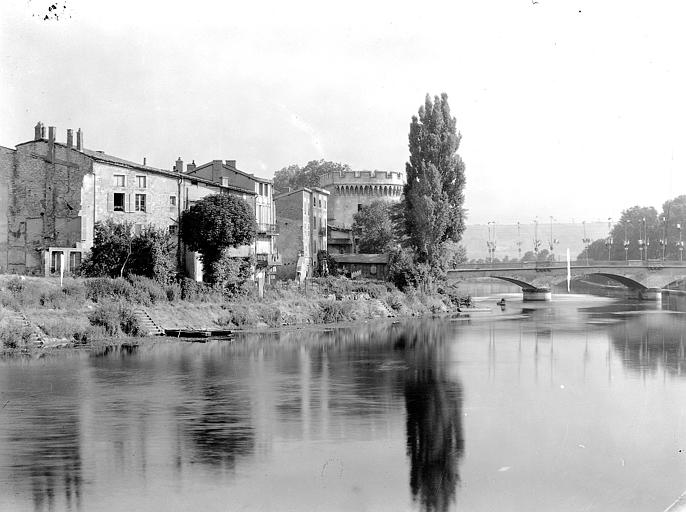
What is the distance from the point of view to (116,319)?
146 feet

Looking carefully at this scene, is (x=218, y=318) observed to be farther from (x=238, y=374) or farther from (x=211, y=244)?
(x=238, y=374)

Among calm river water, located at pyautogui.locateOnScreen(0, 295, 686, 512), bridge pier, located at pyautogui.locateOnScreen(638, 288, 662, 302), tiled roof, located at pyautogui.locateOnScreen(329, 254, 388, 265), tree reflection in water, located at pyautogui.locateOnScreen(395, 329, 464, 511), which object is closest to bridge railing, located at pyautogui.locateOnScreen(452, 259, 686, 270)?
bridge pier, located at pyautogui.locateOnScreen(638, 288, 662, 302)

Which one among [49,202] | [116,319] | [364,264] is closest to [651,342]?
[116,319]

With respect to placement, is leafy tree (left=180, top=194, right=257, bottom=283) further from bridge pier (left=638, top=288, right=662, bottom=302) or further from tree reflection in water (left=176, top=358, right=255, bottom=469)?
bridge pier (left=638, top=288, right=662, bottom=302)

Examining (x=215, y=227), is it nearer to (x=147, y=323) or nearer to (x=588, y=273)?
(x=147, y=323)

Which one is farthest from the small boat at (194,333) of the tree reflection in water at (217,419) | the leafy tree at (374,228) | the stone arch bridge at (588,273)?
the stone arch bridge at (588,273)

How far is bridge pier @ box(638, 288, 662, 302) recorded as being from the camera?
103581 millimetres

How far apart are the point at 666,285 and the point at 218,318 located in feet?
241

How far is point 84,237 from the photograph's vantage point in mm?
50812

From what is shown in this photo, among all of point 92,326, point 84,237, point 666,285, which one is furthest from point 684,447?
point 666,285

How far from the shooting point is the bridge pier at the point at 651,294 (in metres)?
104

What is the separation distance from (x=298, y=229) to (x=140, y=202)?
103 feet

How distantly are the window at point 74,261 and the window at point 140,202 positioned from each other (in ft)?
17.5

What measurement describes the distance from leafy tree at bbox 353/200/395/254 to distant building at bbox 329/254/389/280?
15.5 ft
